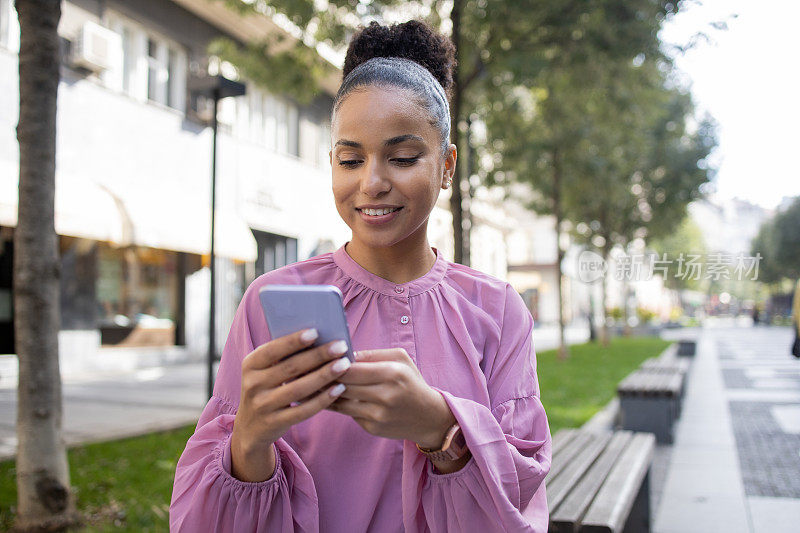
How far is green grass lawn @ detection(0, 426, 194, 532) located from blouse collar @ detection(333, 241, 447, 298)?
3.10 meters

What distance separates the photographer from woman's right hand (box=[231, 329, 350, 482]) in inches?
42.9

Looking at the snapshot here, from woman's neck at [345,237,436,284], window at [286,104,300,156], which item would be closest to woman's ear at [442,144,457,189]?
woman's neck at [345,237,436,284]

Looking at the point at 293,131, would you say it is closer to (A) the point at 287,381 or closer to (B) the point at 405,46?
(B) the point at 405,46

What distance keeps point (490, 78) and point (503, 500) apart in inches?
350

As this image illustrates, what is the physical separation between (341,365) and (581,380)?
38.6 ft

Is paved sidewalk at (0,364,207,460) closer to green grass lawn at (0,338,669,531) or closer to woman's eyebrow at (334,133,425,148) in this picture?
green grass lawn at (0,338,669,531)

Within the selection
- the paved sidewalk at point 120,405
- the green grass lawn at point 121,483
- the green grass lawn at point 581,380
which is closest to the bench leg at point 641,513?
the green grass lawn at point 581,380

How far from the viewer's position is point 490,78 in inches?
378

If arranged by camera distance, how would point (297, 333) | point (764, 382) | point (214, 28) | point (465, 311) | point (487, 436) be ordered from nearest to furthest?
point (297, 333)
point (487, 436)
point (465, 311)
point (764, 382)
point (214, 28)

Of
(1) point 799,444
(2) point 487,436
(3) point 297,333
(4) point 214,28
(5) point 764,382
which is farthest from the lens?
(4) point 214,28

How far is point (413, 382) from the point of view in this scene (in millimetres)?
1163

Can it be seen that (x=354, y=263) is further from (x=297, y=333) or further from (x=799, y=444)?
(x=799, y=444)

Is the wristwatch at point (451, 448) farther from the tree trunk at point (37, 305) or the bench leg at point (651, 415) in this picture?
the bench leg at point (651, 415)

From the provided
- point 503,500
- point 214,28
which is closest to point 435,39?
point 503,500
